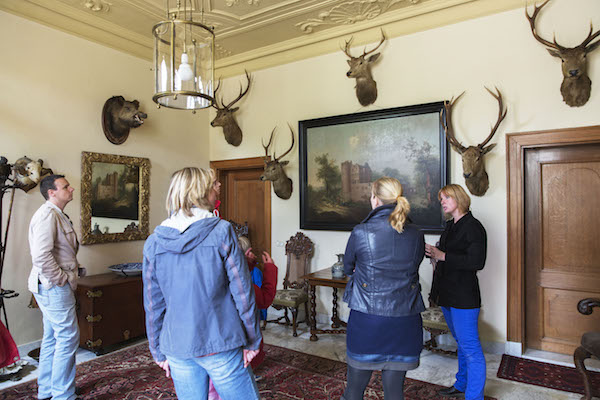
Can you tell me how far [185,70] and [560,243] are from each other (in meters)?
3.53

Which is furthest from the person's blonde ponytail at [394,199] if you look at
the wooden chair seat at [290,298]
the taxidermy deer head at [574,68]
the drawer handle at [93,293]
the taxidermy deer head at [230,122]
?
the taxidermy deer head at [230,122]

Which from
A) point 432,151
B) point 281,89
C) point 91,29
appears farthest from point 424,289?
point 91,29

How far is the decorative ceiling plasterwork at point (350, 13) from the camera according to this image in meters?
3.91

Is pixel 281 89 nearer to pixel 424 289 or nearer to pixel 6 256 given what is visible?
pixel 424 289

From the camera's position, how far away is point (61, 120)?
399cm

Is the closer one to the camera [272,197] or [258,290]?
[258,290]

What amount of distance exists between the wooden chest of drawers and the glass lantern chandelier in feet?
7.73

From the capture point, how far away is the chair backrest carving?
4.67 meters

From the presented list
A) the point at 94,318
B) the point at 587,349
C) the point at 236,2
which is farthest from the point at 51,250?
the point at 587,349

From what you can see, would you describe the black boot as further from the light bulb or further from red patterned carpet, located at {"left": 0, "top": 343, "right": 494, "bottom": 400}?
the light bulb

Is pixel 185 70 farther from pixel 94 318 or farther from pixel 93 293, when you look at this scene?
pixel 94 318

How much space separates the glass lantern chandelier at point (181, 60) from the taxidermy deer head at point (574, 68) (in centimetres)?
283

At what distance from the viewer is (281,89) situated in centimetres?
501

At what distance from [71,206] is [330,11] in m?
3.38
